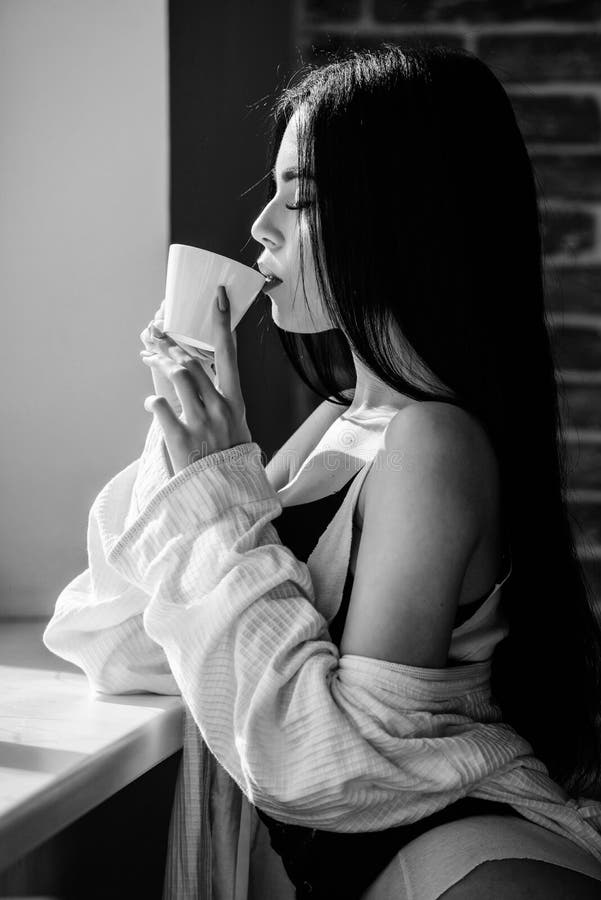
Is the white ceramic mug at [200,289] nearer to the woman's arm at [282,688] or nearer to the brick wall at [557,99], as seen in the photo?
the woman's arm at [282,688]

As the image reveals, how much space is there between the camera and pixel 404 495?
823mm

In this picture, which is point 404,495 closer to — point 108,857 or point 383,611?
point 383,611

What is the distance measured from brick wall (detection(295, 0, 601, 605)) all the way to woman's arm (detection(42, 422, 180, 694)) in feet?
2.27

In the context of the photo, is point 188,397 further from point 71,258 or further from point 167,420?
point 71,258

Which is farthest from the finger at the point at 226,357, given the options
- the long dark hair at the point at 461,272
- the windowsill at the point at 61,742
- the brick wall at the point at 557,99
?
the brick wall at the point at 557,99

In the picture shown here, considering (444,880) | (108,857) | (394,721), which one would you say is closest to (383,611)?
(394,721)

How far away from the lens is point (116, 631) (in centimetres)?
98

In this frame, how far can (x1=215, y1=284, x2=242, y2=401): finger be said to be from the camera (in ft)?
3.14

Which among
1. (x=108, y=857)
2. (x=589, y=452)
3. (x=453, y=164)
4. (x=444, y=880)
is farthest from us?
(x=589, y=452)

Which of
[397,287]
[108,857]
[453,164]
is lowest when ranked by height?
[108,857]

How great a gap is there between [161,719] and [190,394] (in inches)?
12.2

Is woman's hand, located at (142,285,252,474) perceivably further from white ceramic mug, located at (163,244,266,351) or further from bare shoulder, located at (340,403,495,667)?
bare shoulder, located at (340,403,495,667)

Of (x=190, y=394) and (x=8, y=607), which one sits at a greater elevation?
(x=190, y=394)

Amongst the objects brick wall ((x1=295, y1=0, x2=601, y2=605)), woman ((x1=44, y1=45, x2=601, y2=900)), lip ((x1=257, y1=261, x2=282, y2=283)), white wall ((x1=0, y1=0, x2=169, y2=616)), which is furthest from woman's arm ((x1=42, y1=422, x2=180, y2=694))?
brick wall ((x1=295, y1=0, x2=601, y2=605))
